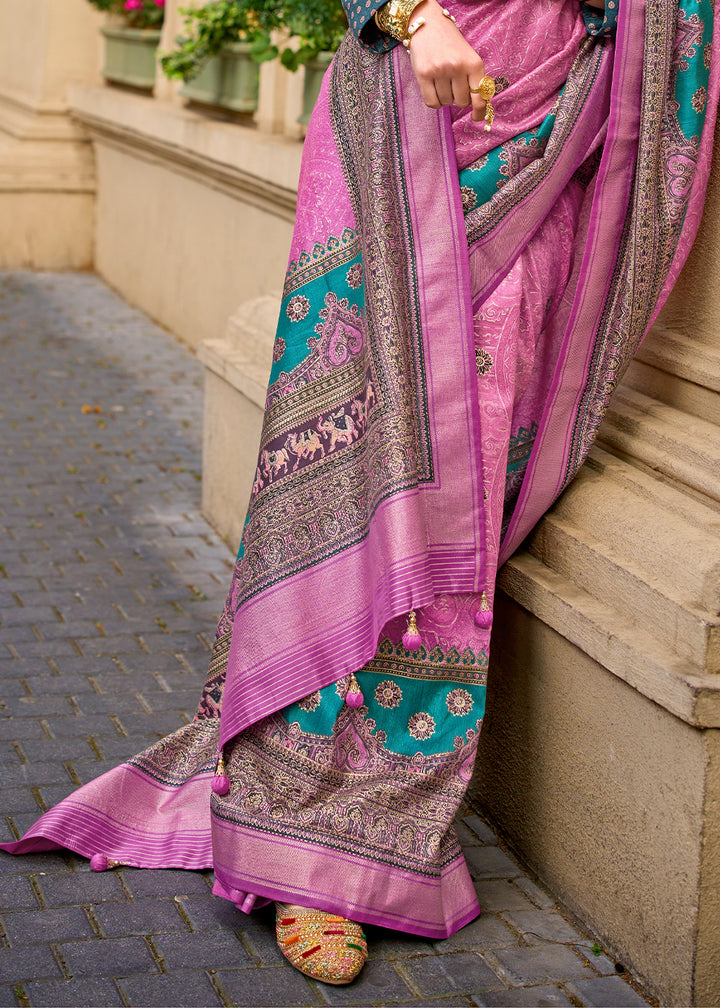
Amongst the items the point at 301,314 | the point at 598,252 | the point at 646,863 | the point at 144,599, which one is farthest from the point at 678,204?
the point at 144,599

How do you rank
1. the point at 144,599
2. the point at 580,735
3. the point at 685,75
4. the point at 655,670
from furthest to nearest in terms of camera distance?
the point at 144,599
the point at 580,735
the point at 685,75
the point at 655,670

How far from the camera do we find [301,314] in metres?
2.72

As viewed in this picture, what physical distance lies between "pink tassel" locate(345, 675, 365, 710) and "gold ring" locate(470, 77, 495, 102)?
1.10 m

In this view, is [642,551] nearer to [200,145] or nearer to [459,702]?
[459,702]

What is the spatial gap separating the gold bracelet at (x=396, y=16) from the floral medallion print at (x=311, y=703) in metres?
1.24

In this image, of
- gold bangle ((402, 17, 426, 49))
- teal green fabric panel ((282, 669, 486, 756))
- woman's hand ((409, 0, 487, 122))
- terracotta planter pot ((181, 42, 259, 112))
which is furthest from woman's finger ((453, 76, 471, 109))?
terracotta planter pot ((181, 42, 259, 112))

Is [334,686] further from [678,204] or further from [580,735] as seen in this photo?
[678,204]

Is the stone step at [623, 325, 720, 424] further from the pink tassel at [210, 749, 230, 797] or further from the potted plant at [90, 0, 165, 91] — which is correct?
the potted plant at [90, 0, 165, 91]

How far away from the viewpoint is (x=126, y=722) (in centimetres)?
346

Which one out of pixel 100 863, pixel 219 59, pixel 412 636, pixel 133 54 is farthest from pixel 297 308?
pixel 133 54

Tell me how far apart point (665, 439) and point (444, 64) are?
858 millimetres

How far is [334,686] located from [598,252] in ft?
3.22

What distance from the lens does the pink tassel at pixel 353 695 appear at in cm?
256

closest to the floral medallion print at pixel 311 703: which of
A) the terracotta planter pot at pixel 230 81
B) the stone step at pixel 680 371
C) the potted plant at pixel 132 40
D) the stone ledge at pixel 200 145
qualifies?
the stone step at pixel 680 371
